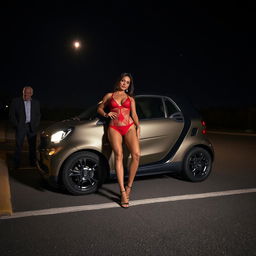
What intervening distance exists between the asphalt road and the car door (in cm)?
63

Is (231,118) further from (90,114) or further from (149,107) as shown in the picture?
(90,114)

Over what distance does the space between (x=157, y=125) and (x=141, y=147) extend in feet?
1.60

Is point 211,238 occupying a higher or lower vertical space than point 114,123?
lower

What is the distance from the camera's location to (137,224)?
14.3 ft

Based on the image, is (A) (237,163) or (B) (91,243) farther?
(A) (237,163)

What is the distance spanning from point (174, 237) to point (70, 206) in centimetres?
178

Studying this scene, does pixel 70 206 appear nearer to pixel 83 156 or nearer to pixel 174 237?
pixel 83 156

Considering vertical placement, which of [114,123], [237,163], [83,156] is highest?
[114,123]

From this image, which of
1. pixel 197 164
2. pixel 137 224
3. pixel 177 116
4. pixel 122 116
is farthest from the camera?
pixel 197 164

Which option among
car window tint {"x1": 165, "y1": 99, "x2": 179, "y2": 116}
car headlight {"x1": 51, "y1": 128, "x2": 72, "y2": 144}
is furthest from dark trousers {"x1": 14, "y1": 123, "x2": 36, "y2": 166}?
car window tint {"x1": 165, "y1": 99, "x2": 179, "y2": 116}

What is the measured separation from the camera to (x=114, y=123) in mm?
5277

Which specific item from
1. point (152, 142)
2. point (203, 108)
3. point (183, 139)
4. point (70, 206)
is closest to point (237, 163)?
point (183, 139)

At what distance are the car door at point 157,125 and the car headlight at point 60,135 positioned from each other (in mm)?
1223

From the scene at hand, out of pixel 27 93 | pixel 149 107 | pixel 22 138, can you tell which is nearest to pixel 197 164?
pixel 149 107
